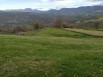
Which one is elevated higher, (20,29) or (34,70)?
(34,70)

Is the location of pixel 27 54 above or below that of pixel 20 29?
above

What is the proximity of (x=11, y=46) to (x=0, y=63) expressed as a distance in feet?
16.7

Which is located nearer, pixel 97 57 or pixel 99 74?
pixel 99 74

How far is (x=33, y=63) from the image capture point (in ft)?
49.9

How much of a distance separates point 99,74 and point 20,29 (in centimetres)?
13598

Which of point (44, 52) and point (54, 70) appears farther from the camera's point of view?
point (44, 52)

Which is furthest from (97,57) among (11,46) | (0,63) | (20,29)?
(20,29)

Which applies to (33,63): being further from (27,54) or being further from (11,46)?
(11,46)

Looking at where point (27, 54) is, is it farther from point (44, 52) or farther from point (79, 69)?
point (79, 69)

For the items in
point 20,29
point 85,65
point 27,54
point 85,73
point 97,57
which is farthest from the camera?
point 20,29

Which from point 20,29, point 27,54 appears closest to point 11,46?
point 27,54

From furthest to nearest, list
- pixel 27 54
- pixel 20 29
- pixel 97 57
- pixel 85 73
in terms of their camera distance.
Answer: pixel 20 29
pixel 27 54
pixel 97 57
pixel 85 73

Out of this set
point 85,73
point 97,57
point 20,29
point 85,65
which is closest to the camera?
point 85,73

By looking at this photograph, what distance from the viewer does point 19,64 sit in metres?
15.1
